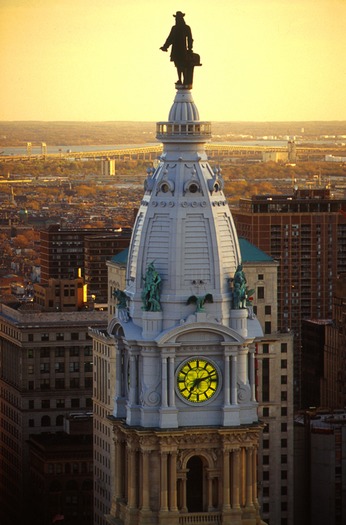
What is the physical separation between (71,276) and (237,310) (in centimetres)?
12032

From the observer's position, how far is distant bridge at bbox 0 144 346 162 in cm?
13888

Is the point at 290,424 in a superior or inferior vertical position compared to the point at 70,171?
inferior

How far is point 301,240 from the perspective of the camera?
184750mm

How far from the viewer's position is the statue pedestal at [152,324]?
205ft

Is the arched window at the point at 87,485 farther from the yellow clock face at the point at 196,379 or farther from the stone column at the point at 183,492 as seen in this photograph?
the yellow clock face at the point at 196,379

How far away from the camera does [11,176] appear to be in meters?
178

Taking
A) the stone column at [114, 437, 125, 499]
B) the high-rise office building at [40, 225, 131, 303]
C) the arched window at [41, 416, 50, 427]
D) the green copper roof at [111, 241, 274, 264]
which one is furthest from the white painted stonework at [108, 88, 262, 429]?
the high-rise office building at [40, 225, 131, 303]

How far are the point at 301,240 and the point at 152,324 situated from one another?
123 metres

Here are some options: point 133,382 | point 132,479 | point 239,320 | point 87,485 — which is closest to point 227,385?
point 239,320

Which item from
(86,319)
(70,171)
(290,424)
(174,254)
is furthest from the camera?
(70,171)

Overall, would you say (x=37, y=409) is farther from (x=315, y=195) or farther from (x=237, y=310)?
(x=237, y=310)

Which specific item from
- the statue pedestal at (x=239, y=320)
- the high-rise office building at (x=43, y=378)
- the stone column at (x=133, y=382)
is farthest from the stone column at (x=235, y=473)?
the high-rise office building at (x=43, y=378)

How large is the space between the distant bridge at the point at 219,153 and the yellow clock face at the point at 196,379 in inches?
2684

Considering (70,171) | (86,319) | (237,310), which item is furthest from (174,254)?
(70,171)
